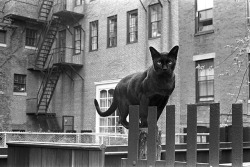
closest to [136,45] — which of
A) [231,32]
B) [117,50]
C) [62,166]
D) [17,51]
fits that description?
[117,50]

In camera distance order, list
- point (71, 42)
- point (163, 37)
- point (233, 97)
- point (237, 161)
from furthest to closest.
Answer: point (71, 42) < point (163, 37) < point (233, 97) < point (237, 161)

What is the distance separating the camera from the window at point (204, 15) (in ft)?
72.9

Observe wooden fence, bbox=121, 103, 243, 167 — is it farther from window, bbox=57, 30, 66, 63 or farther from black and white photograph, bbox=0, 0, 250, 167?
window, bbox=57, 30, 66, 63

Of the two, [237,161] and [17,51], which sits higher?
[17,51]

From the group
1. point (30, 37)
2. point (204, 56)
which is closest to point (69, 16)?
point (30, 37)

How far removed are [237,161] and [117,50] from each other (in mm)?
21349

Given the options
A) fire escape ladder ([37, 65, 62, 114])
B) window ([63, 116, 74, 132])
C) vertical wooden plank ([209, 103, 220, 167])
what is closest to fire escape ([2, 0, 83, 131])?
fire escape ladder ([37, 65, 62, 114])

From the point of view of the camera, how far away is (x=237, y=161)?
11.6ft

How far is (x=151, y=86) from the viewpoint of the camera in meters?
4.60

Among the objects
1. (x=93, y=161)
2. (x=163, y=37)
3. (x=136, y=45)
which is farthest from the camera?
(x=136, y=45)

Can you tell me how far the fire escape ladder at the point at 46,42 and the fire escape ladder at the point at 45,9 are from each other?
0.89m

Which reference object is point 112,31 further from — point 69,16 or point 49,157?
point 49,157

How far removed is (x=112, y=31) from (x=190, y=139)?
71.8ft

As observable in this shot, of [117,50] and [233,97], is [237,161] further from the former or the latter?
[117,50]
